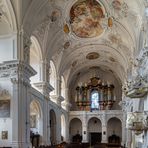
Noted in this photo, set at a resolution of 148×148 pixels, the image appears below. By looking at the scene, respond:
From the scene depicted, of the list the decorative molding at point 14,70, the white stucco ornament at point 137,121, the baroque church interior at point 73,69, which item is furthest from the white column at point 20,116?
the white stucco ornament at point 137,121

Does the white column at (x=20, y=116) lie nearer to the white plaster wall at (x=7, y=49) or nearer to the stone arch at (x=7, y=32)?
the white plaster wall at (x=7, y=49)

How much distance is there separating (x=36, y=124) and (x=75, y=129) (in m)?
15.3

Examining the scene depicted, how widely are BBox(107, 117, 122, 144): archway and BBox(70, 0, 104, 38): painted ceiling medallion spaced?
1457cm

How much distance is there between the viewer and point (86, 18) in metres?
25.8

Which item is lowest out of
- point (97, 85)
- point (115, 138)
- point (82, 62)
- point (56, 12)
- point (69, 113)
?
point (115, 138)

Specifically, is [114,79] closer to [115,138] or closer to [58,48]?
[115,138]

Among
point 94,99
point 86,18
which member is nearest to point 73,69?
point 94,99

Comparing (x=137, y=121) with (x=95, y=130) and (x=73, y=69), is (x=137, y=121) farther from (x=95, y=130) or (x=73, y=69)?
(x=95, y=130)

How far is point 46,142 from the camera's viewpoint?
987 inches

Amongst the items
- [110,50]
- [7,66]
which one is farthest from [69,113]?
[7,66]

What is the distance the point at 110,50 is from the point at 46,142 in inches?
436

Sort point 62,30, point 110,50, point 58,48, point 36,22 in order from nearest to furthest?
point 36,22 → point 62,30 → point 58,48 → point 110,50

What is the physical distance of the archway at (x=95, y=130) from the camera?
130ft

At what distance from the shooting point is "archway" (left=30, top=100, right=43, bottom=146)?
24.5m
